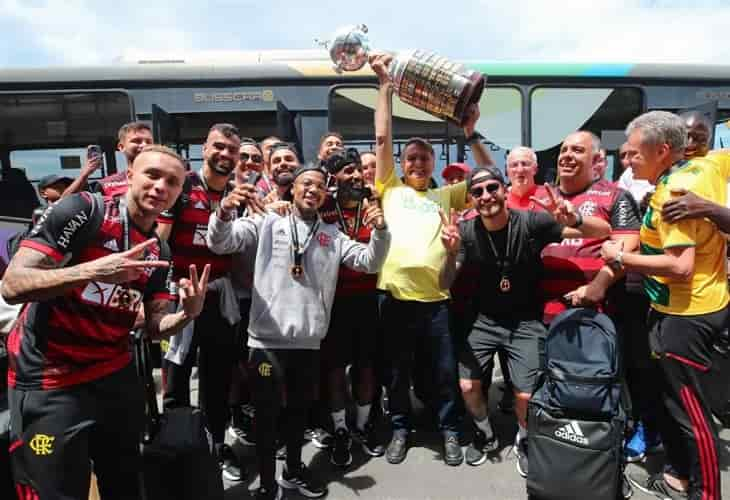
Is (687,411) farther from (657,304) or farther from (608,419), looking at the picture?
(657,304)

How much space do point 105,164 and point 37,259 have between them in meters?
3.92

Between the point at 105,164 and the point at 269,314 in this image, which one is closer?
the point at 269,314

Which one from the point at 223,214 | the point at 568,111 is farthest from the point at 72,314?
the point at 568,111

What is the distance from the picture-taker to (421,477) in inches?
118

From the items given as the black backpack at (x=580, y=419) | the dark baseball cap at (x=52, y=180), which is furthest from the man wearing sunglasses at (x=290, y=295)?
the dark baseball cap at (x=52, y=180)

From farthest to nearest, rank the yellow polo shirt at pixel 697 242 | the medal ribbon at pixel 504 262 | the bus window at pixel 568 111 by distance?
the bus window at pixel 568 111
the medal ribbon at pixel 504 262
the yellow polo shirt at pixel 697 242

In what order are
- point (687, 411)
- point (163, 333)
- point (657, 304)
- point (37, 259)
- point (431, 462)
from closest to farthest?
point (37, 259) < point (163, 333) < point (687, 411) < point (657, 304) < point (431, 462)

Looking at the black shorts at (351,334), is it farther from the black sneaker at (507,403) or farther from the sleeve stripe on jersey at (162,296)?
the black sneaker at (507,403)

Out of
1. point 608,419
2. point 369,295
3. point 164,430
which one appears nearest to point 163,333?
point 164,430

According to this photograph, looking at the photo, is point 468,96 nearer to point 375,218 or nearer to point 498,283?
point 375,218

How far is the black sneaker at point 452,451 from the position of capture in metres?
3.12

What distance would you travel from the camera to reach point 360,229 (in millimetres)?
3197

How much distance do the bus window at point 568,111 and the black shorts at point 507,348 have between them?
275cm

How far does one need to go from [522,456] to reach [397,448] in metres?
0.84
